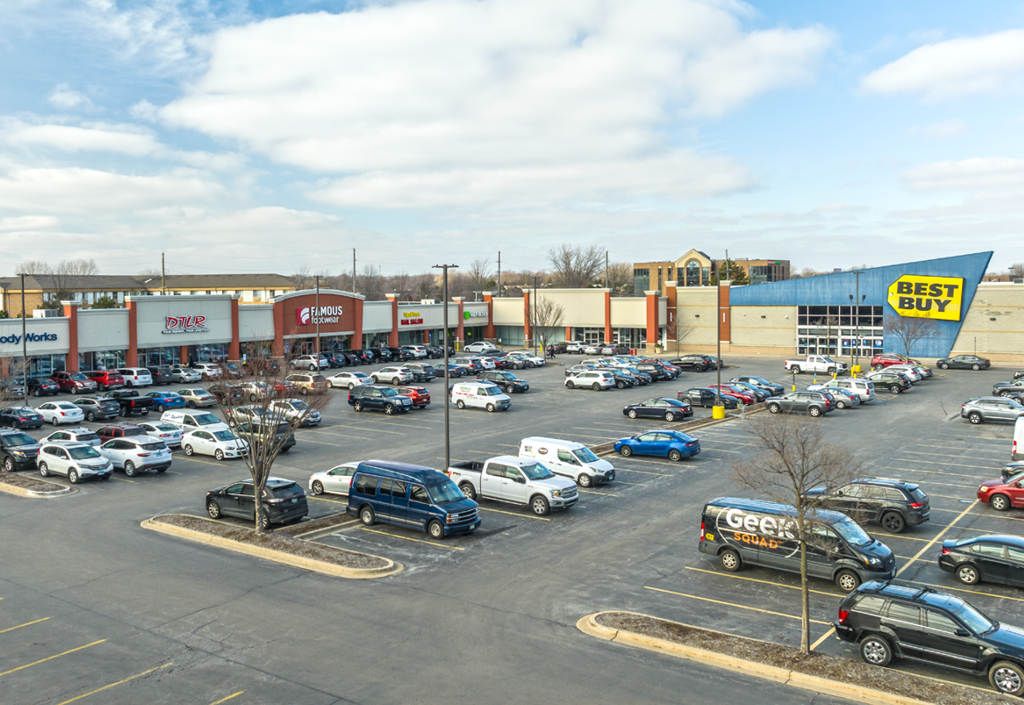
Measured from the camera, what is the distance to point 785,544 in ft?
58.5

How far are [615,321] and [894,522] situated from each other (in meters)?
63.7

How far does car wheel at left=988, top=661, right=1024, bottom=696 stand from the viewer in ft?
39.8

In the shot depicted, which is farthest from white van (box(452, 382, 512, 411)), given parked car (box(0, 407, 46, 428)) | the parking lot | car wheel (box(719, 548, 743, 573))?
car wheel (box(719, 548, 743, 573))

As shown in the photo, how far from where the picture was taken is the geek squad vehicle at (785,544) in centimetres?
1684

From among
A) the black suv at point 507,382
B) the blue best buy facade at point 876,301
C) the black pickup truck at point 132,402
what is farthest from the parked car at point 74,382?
the blue best buy facade at point 876,301

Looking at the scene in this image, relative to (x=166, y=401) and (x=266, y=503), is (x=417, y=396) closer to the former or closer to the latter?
(x=166, y=401)

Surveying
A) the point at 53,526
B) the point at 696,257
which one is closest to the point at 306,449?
the point at 53,526

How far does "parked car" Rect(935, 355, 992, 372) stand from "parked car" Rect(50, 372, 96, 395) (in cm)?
6371

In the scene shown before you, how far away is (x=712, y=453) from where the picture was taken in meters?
32.1

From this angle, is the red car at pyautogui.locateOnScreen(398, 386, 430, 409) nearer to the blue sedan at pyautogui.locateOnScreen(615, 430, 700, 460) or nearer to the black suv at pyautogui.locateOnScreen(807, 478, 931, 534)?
the blue sedan at pyautogui.locateOnScreen(615, 430, 700, 460)

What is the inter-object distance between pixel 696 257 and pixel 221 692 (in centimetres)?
11898

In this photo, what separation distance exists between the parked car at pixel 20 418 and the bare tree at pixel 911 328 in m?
62.7

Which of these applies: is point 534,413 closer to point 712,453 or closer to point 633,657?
point 712,453

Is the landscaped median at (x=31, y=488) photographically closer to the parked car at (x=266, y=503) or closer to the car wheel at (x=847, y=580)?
the parked car at (x=266, y=503)
